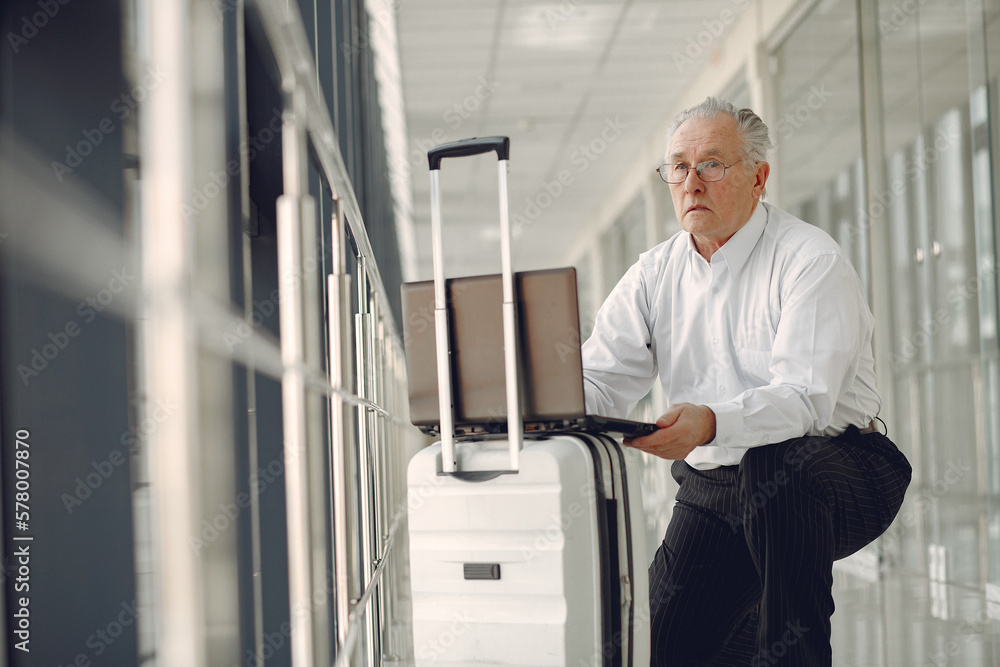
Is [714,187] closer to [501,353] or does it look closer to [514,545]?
[501,353]

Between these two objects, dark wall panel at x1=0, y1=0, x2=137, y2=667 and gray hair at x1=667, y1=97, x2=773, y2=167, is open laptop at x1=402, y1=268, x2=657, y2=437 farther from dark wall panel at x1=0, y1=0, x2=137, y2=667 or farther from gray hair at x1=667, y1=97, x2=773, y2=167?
gray hair at x1=667, y1=97, x2=773, y2=167

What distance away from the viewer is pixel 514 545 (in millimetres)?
1312

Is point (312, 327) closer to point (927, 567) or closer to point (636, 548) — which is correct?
→ point (636, 548)

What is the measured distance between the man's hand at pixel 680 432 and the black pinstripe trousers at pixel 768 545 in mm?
141

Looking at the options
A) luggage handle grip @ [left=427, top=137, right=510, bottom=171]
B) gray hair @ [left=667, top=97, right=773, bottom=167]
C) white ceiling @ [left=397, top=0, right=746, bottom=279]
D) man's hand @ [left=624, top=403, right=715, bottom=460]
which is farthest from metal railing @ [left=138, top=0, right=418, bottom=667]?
white ceiling @ [left=397, top=0, right=746, bottom=279]

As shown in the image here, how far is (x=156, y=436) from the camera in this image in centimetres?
55

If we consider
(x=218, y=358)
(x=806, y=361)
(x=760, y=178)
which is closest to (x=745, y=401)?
(x=806, y=361)

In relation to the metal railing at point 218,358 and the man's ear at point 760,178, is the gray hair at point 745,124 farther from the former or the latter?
the metal railing at point 218,358

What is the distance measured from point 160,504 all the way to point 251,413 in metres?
0.59

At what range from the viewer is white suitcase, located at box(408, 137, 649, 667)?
1293mm

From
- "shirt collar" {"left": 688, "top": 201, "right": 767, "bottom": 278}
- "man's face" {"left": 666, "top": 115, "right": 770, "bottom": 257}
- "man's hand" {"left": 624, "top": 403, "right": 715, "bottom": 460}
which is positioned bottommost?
"man's hand" {"left": 624, "top": 403, "right": 715, "bottom": 460}

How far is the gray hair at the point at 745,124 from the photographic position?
186cm

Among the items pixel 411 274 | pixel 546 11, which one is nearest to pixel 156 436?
pixel 546 11

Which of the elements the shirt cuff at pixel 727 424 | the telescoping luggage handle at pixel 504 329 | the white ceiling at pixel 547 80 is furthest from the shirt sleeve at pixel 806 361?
the white ceiling at pixel 547 80
